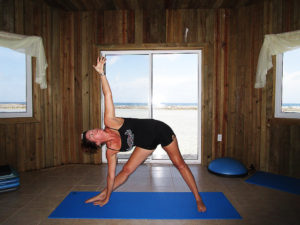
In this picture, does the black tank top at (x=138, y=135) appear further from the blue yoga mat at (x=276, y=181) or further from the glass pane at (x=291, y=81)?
the glass pane at (x=291, y=81)

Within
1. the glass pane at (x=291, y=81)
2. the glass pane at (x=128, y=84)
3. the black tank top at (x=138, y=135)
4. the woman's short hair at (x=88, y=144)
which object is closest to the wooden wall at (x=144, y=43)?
the glass pane at (x=291, y=81)

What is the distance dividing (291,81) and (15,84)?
4.23 metres

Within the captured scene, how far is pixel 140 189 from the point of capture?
8.36 ft

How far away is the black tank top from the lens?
1858 millimetres

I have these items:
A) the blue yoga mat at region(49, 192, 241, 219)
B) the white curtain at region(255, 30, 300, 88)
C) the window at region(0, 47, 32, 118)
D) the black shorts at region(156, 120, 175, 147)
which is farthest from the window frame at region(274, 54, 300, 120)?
the window at region(0, 47, 32, 118)

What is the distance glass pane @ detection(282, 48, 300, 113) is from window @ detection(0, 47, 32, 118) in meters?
3.97

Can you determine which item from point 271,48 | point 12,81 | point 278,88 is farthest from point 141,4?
point 278,88

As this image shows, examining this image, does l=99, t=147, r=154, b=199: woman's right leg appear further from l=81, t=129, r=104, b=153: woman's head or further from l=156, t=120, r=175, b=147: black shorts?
l=81, t=129, r=104, b=153: woman's head

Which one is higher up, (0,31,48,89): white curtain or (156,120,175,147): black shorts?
(0,31,48,89): white curtain

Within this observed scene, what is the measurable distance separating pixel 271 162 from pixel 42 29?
13.9ft

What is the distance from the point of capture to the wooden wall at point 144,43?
10.4 ft

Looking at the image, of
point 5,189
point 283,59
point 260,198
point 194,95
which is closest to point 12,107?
point 5,189

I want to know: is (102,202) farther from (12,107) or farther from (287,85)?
(287,85)

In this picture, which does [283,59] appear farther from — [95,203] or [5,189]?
[5,189]
